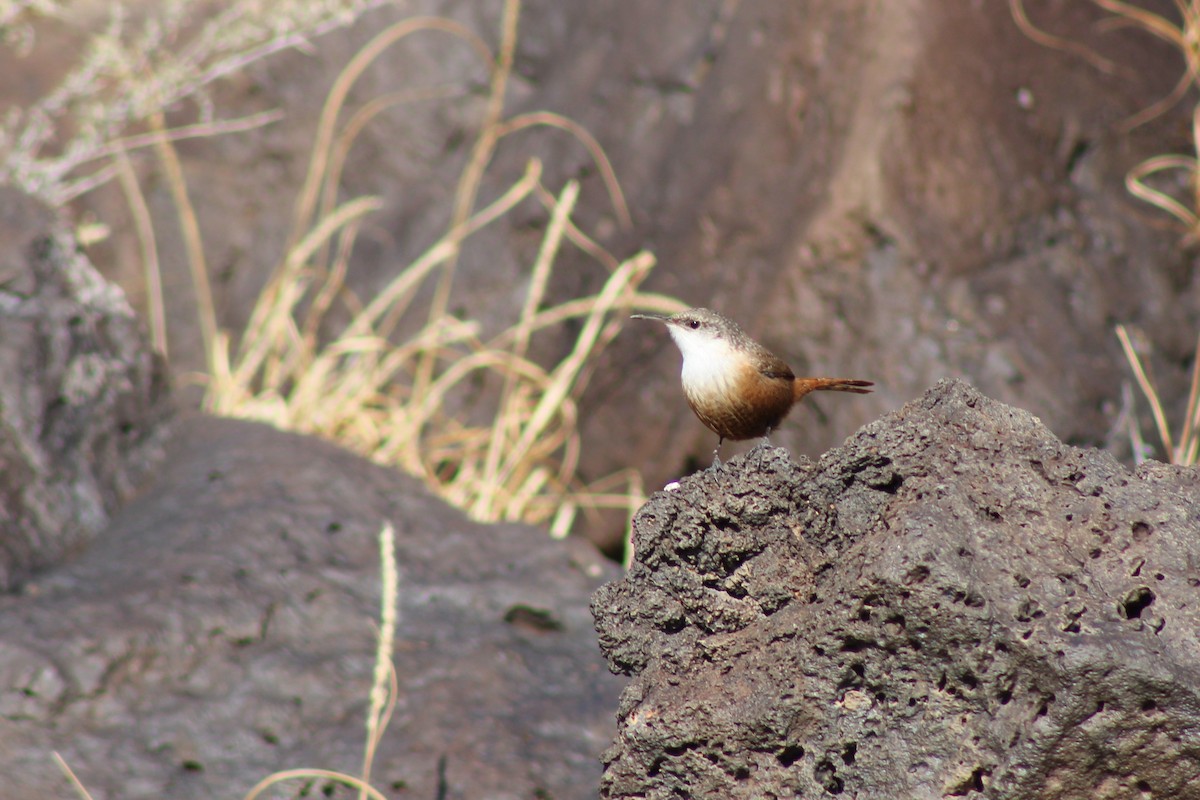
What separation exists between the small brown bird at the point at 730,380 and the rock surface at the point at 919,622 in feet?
2.87

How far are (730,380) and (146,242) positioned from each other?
11.5ft

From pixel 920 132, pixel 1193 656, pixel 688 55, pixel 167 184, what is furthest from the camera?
pixel 167 184

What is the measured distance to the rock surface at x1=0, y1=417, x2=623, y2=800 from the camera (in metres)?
2.73

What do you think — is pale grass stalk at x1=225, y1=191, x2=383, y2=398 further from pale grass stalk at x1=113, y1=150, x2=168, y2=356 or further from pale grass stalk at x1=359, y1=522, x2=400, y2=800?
pale grass stalk at x1=359, y1=522, x2=400, y2=800

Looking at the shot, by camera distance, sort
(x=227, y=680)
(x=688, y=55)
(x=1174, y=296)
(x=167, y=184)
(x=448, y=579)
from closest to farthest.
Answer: (x=227, y=680) → (x=448, y=579) → (x=1174, y=296) → (x=688, y=55) → (x=167, y=184)

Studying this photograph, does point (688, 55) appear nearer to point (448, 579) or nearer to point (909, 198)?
point (909, 198)

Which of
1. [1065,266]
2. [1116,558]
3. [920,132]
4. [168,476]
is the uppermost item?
[920,132]

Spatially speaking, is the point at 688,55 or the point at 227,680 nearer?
the point at 227,680

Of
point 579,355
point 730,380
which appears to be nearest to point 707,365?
point 730,380

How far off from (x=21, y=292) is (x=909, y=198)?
308 cm

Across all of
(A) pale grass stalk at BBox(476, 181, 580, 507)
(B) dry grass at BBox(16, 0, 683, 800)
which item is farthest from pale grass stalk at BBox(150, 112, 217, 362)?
(A) pale grass stalk at BBox(476, 181, 580, 507)

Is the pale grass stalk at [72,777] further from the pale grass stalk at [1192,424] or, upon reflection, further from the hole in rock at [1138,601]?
the pale grass stalk at [1192,424]

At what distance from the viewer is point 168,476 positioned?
3.86m

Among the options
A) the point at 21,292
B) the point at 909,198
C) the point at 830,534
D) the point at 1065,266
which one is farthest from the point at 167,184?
the point at 830,534
